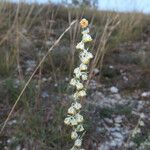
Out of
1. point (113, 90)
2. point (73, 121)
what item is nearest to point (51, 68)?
point (113, 90)

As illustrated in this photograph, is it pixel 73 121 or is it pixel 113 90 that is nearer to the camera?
pixel 73 121

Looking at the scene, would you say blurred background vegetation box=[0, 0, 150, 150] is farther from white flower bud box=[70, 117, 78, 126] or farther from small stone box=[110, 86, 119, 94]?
white flower bud box=[70, 117, 78, 126]

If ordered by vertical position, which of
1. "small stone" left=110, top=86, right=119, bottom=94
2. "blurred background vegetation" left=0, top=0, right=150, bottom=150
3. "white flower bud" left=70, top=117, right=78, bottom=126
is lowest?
"small stone" left=110, top=86, right=119, bottom=94

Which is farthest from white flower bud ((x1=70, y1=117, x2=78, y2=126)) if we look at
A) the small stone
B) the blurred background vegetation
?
the small stone

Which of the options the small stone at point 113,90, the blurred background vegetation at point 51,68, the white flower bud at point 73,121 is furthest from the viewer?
the small stone at point 113,90

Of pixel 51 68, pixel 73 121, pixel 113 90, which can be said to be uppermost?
pixel 73 121

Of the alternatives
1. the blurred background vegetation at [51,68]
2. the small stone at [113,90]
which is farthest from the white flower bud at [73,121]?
the small stone at [113,90]

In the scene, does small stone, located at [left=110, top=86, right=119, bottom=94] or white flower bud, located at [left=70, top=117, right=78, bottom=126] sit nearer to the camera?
white flower bud, located at [left=70, top=117, right=78, bottom=126]

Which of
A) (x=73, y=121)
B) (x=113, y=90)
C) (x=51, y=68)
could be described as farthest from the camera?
(x=51, y=68)

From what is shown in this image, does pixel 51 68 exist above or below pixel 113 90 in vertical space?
above

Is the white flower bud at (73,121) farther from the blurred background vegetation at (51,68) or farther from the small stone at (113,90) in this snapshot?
the small stone at (113,90)

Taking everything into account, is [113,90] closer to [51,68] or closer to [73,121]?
[51,68]
